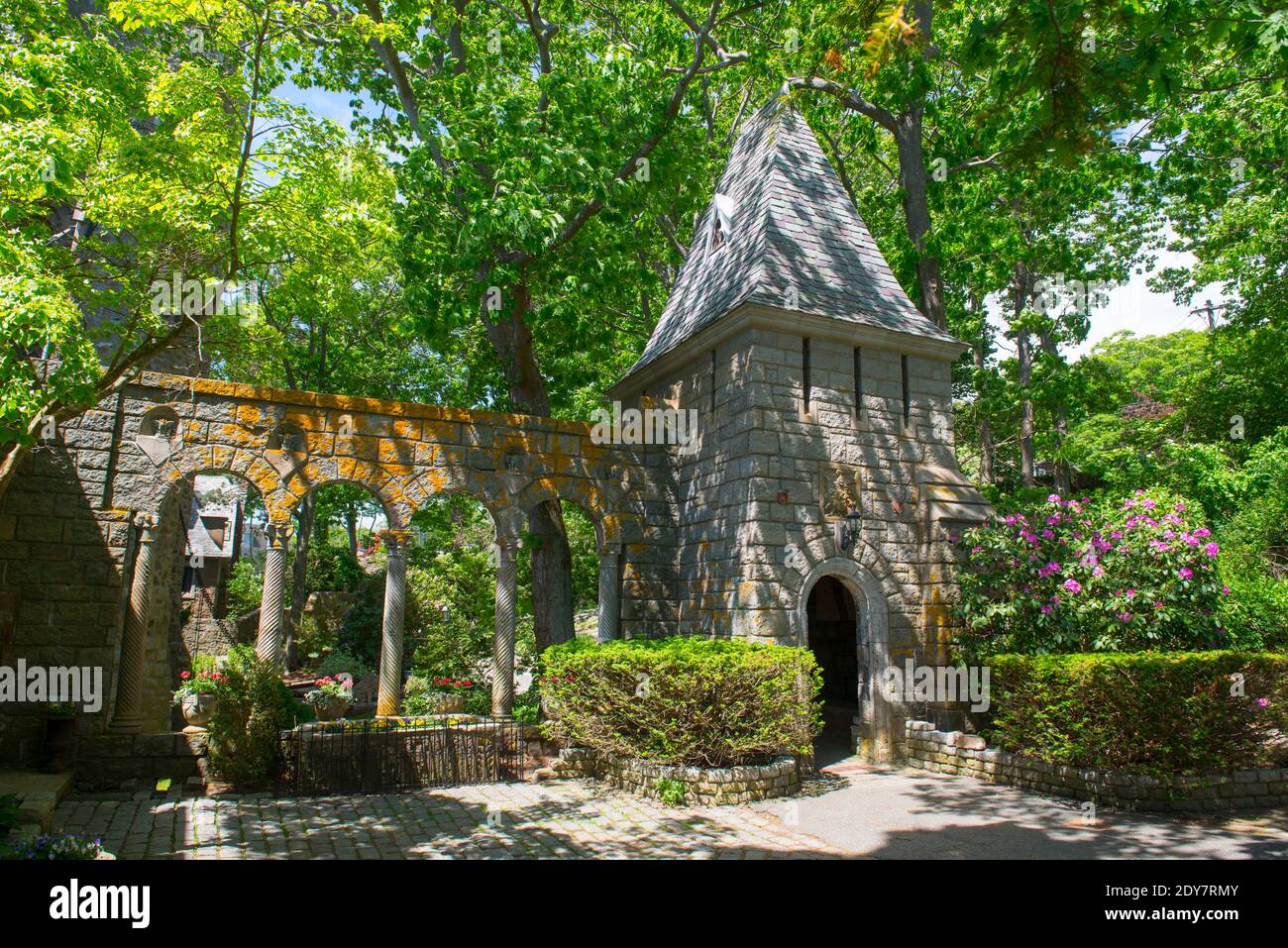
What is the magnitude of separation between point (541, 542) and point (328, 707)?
13.8 ft

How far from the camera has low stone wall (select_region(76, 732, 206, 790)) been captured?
8.17 meters

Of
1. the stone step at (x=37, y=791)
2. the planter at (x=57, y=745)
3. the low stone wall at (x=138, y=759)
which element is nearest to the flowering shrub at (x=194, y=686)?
A: the low stone wall at (x=138, y=759)

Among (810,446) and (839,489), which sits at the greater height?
(810,446)

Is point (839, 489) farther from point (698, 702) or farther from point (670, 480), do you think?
point (698, 702)

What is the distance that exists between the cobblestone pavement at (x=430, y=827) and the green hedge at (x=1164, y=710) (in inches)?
137

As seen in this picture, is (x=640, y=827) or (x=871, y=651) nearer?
(x=640, y=827)

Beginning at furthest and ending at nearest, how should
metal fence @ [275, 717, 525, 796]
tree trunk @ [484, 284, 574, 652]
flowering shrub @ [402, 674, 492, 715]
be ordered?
1. flowering shrub @ [402, 674, 492, 715]
2. tree trunk @ [484, 284, 574, 652]
3. metal fence @ [275, 717, 525, 796]

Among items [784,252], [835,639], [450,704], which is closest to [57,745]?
[450,704]

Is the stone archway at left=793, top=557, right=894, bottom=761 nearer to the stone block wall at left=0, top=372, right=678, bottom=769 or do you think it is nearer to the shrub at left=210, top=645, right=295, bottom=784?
the stone block wall at left=0, top=372, right=678, bottom=769

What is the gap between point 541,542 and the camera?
504 inches

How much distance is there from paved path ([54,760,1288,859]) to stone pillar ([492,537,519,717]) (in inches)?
59.4

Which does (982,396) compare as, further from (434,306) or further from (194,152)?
(194,152)

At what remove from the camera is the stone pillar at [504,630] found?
32.5 ft

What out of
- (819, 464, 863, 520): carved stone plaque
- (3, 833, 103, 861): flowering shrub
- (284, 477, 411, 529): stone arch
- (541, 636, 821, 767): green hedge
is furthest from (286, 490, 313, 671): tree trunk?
(3, 833, 103, 861): flowering shrub
